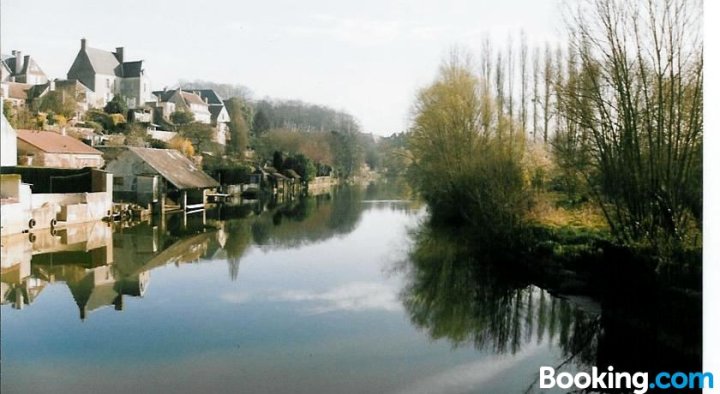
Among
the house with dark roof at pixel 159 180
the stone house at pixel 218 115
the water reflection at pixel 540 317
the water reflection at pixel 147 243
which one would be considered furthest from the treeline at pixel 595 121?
the house with dark roof at pixel 159 180

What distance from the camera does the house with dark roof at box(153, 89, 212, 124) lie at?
483cm

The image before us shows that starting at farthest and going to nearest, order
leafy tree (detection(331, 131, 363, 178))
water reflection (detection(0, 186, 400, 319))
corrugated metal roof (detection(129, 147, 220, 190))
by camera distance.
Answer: corrugated metal roof (detection(129, 147, 220, 190)) < leafy tree (detection(331, 131, 363, 178)) < water reflection (detection(0, 186, 400, 319))

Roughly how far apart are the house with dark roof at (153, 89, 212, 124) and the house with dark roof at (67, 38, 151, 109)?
0.13 metres

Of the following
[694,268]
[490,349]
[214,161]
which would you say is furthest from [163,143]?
[694,268]

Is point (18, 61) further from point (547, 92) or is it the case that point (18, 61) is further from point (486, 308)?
point (547, 92)

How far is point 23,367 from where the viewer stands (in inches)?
141

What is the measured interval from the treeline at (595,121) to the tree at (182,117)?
181 centimetres

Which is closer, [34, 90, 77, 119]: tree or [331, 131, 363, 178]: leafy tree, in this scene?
[34, 90, 77, 119]: tree

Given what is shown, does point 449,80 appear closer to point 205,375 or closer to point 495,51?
point 495,51

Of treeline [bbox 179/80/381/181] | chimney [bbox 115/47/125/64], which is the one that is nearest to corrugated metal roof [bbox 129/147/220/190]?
treeline [bbox 179/80/381/181]

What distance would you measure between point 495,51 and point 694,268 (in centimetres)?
197

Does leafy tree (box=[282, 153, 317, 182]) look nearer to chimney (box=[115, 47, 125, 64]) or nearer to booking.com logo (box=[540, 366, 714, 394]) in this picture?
chimney (box=[115, 47, 125, 64])

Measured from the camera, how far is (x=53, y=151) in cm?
468

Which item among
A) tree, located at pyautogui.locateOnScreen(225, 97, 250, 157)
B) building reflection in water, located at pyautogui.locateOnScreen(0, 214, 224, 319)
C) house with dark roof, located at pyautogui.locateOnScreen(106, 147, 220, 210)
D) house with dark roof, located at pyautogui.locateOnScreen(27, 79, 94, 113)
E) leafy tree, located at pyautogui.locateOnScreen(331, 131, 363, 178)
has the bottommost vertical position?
building reflection in water, located at pyautogui.locateOnScreen(0, 214, 224, 319)
